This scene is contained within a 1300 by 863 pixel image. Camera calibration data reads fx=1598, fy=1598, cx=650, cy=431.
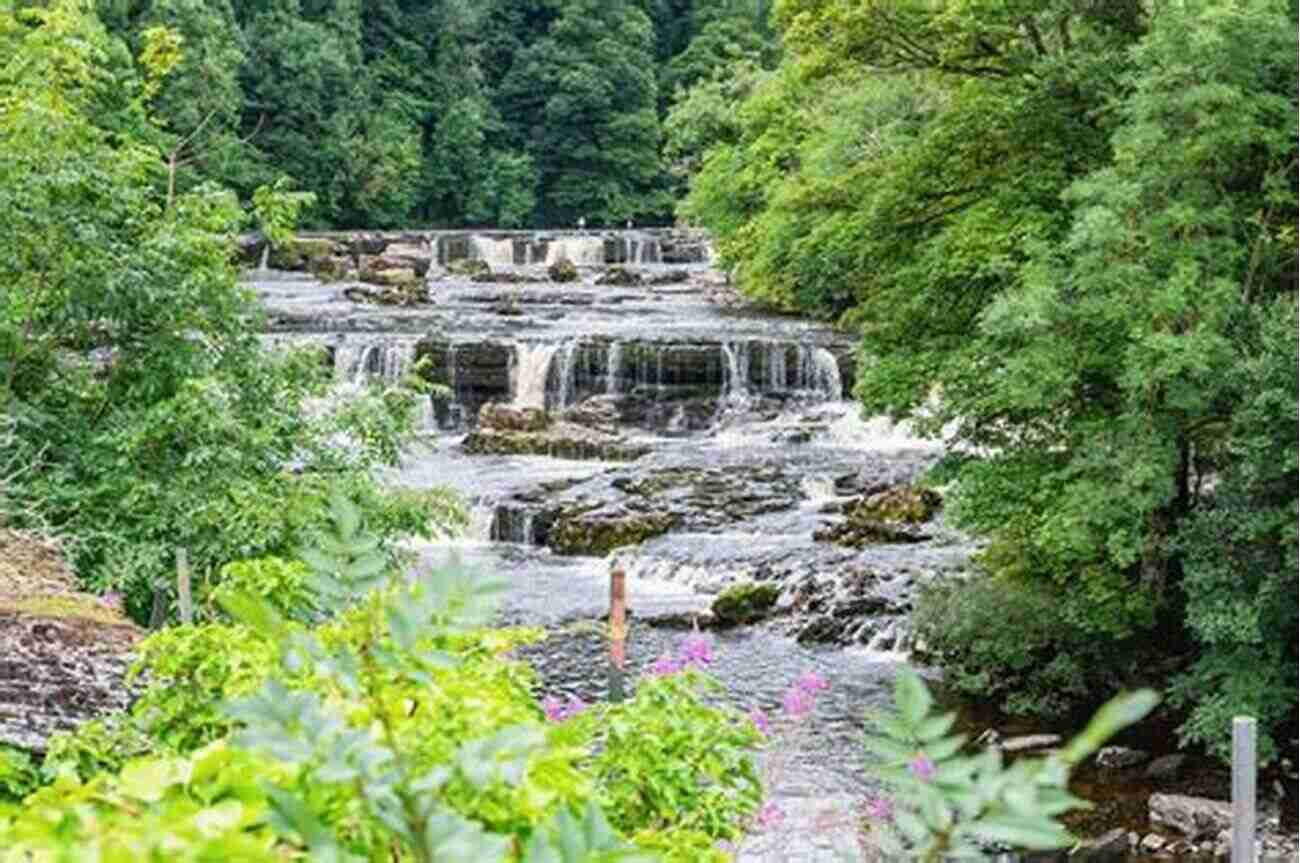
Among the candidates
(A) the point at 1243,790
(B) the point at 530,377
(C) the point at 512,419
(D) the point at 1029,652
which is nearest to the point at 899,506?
(D) the point at 1029,652

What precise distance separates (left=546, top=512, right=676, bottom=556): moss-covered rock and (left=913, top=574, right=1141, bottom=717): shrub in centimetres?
600

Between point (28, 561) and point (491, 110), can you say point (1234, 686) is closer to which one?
point (28, 561)

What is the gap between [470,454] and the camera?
961 inches

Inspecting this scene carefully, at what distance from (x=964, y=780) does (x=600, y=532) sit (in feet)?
57.5

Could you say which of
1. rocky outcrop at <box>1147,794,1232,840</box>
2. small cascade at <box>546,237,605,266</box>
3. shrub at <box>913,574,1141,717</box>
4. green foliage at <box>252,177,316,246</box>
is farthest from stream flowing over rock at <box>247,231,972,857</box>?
small cascade at <box>546,237,605,266</box>

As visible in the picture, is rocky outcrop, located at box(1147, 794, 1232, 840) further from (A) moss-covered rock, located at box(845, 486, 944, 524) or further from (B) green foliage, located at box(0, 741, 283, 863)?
(B) green foliage, located at box(0, 741, 283, 863)

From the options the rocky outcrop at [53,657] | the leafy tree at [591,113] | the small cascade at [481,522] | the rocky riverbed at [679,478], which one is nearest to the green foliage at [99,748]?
the rocky outcrop at [53,657]

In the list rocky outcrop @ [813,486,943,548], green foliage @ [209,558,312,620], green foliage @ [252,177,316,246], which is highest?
green foliage @ [252,177,316,246]

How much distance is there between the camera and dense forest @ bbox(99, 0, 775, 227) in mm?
53344

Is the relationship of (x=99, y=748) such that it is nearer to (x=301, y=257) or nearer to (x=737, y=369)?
(x=737, y=369)

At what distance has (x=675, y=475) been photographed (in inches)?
864

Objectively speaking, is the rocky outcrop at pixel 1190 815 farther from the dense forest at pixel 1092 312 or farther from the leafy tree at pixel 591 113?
the leafy tree at pixel 591 113

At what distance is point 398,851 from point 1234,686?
10.7 meters

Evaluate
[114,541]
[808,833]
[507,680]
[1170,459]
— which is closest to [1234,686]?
[1170,459]
